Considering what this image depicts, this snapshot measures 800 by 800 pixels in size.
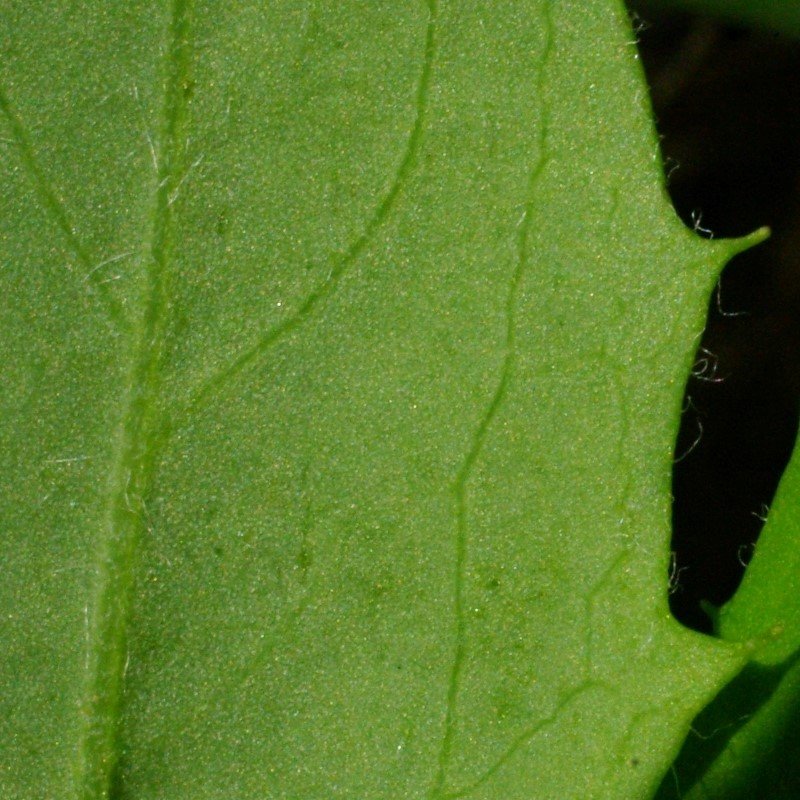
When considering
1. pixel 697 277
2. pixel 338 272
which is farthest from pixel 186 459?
pixel 697 277

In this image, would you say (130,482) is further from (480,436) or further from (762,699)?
(762,699)

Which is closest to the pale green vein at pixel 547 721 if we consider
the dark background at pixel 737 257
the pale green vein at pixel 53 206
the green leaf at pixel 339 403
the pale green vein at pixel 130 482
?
the green leaf at pixel 339 403

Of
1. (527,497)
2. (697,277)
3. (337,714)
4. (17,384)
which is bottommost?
(337,714)

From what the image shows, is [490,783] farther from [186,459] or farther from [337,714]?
[186,459]

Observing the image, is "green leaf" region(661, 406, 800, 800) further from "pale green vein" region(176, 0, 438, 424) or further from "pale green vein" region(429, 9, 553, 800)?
"pale green vein" region(176, 0, 438, 424)

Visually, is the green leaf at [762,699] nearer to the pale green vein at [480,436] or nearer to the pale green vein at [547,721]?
the pale green vein at [547,721]

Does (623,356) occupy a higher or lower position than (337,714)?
higher

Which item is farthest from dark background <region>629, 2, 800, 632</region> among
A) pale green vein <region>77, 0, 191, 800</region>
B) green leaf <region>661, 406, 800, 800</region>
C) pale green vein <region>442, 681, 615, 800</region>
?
pale green vein <region>77, 0, 191, 800</region>
